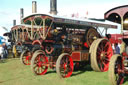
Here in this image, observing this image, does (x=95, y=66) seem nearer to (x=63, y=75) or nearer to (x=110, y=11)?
(x=63, y=75)

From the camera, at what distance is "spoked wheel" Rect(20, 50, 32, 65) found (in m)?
9.51

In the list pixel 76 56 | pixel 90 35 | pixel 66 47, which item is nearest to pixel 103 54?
pixel 76 56

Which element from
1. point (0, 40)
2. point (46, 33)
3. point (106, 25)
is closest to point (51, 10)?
point (0, 40)

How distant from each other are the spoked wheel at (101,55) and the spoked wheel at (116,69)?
1.88 m

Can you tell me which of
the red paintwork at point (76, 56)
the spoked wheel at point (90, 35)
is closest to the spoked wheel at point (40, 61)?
the red paintwork at point (76, 56)

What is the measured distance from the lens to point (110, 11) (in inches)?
194

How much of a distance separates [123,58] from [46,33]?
3393 mm

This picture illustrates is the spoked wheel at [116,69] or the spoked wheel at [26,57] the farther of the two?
the spoked wheel at [26,57]

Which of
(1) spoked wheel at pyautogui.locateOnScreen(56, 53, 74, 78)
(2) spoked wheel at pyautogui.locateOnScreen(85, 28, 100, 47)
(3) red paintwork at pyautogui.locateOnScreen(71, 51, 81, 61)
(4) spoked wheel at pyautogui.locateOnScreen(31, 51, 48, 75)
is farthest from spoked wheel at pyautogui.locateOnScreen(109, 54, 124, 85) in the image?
(2) spoked wheel at pyautogui.locateOnScreen(85, 28, 100, 47)

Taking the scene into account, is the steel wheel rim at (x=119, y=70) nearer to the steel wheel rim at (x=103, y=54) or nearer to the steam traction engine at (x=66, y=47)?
the steam traction engine at (x=66, y=47)

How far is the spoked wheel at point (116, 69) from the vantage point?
3.93 meters

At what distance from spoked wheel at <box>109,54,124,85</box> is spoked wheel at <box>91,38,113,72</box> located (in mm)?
1881

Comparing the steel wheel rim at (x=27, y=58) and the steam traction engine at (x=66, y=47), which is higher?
the steam traction engine at (x=66, y=47)

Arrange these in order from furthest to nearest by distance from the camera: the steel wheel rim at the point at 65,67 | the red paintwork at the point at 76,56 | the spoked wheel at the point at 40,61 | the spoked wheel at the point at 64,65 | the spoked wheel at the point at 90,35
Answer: the spoked wheel at the point at 90,35
the spoked wheel at the point at 40,61
the red paintwork at the point at 76,56
the steel wheel rim at the point at 65,67
the spoked wheel at the point at 64,65
